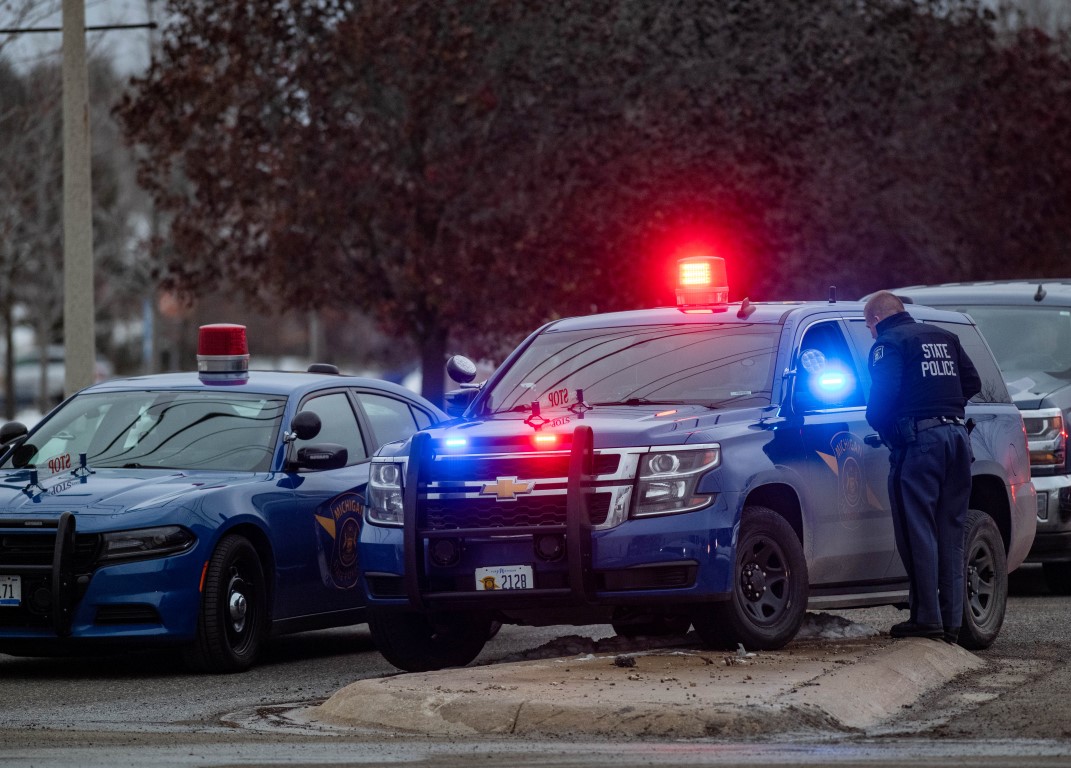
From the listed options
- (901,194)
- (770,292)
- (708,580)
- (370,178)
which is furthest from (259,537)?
(901,194)

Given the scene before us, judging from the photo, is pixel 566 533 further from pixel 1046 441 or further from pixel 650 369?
pixel 1046 441

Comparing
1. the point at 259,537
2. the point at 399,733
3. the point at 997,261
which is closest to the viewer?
the point at 399,733

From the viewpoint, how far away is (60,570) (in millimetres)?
10102

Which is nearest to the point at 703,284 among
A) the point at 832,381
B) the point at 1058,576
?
the point at 832,381

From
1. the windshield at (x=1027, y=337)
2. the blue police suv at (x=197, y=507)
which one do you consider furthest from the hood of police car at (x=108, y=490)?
the windshield at (x=1027, y=337)

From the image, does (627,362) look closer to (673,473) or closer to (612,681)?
(673,473)

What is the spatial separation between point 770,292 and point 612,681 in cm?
1721

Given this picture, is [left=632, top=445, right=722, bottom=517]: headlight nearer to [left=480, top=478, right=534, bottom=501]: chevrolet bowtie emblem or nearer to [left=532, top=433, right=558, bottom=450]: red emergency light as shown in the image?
[left=532, top=433, right=558, bottom=450]: red emergency light

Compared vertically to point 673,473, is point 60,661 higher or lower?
lower

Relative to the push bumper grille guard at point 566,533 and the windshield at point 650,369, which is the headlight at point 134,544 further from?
the windshield at point 650,369

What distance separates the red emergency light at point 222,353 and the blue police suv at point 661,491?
1871 millimetres

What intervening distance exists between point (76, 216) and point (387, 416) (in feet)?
16.1

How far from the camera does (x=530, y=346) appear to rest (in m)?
10.8

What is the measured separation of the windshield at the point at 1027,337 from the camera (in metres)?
14.4
